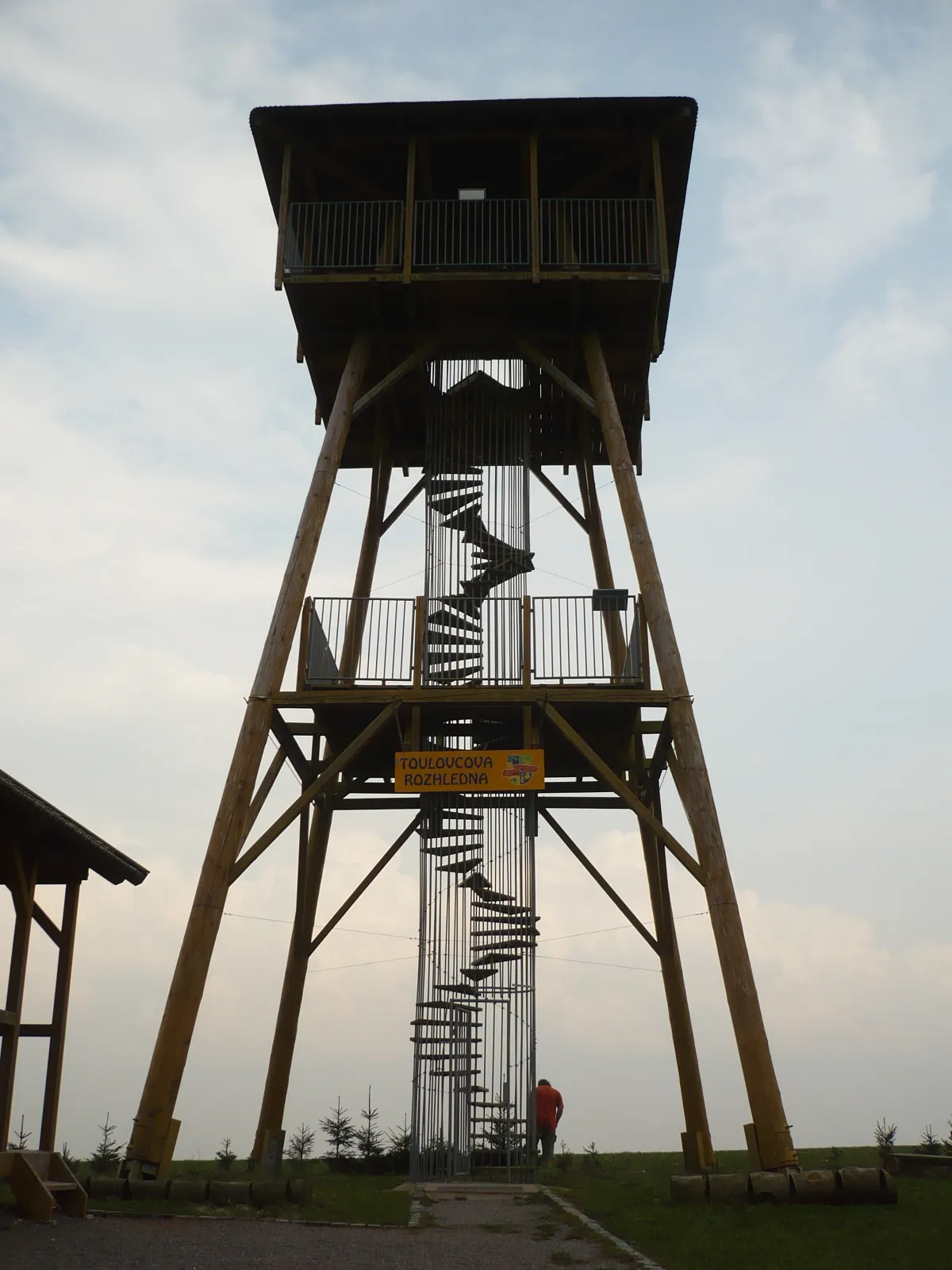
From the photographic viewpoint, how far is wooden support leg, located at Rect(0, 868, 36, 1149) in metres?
12.0

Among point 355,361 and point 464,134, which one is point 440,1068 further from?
point 464,134

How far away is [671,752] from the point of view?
17.5 meters

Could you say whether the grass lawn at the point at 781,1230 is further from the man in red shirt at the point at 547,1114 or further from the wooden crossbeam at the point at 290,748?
the wooden crossbeam at the point at 290,748

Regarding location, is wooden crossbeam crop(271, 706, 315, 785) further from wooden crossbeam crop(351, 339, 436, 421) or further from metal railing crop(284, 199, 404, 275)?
metal railing crop(284, 199, 404, 275)

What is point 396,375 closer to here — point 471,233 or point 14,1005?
point 471,233

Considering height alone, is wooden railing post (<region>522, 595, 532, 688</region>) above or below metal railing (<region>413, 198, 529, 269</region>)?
below

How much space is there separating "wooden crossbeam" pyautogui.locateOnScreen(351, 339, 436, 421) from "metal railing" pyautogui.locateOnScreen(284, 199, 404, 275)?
122 cm

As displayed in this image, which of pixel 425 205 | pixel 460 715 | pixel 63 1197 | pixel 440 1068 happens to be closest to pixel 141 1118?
pixel 63 1197

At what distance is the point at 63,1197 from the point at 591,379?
1229 cm

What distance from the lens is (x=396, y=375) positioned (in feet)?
60.4

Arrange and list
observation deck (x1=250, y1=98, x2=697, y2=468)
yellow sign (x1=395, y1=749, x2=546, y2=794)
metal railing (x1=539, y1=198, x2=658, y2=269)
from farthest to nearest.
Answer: metal railing (x1=539, y1=198, x2=658, y2=269) → observation deck (x1=250, y1=98, x2=697, y2=468) → yellow sign (x1=395, y1=749, x2=546, y2=794)

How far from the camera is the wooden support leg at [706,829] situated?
559 inches

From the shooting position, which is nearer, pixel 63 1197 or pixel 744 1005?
pixel 63 1197

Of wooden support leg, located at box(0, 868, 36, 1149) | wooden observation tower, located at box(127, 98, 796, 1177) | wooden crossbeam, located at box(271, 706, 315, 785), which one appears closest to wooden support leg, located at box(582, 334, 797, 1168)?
wooden observation tower, located at box(127, 98, 796, 1177)
